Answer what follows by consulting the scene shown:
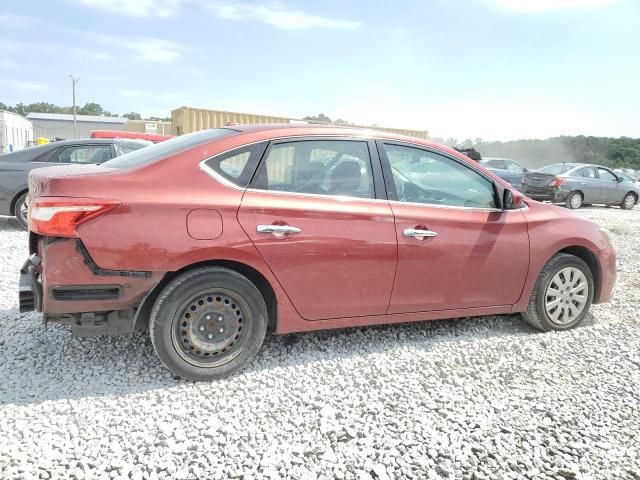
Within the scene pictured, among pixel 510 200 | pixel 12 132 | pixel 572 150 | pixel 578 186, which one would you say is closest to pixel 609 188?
pixel 578 186

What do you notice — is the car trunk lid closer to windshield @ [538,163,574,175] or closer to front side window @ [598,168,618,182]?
windshield @ [538,163,574,175]

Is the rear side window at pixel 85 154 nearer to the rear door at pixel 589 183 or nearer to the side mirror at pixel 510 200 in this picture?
the side mirror at pixel 510 200

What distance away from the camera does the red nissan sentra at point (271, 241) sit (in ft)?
8.81

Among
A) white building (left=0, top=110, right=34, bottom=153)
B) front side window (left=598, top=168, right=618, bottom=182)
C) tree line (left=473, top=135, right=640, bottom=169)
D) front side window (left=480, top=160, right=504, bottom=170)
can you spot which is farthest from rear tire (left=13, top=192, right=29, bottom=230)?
tree line (left=473, top=135, right=640, bottom=169)

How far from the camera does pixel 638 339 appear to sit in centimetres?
397

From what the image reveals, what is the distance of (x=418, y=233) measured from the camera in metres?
3.34

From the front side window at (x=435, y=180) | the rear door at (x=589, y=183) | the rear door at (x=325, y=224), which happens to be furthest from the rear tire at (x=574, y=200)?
the rear door at (x=325, y=224)

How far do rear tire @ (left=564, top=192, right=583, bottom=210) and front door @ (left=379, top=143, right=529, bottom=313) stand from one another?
13034 mm

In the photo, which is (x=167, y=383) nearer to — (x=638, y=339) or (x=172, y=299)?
(x=172, y=299)

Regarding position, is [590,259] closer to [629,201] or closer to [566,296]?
[566,296]

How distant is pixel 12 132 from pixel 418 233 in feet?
147

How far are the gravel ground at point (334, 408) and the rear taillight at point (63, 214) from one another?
980 millimetres

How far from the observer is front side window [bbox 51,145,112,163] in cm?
775

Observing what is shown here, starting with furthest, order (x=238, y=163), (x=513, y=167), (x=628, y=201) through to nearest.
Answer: (x=513, y=167), (x=628, y=201), (x=238, y=163)
